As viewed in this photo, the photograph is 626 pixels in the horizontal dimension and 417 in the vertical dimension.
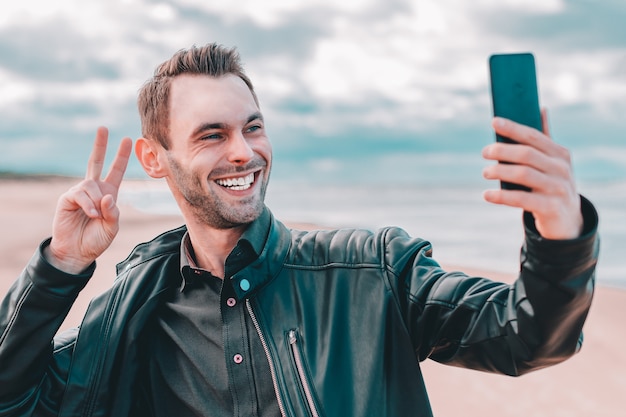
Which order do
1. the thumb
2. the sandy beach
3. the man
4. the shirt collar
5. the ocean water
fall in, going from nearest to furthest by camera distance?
the man → the shirt collar → the thumb → the sandy beach → the ocean water

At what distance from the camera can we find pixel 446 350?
2.09m

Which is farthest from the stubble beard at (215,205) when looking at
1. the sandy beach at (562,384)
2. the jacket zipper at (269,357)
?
the sandy beach at (562,384)

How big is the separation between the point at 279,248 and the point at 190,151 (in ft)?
1.91

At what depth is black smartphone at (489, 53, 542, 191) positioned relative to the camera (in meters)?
1.48

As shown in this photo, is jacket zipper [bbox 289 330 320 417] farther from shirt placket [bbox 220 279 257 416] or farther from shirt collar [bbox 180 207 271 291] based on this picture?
shirt collar [bbox 180 207 271 291]

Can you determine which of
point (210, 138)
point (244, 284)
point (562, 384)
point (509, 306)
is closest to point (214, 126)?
point (210, 138)

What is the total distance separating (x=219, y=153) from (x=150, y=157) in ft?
1.79

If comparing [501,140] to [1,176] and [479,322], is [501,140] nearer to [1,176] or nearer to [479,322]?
[479,322]

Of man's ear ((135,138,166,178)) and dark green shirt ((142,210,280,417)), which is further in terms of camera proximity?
man's ear ((135,138,166,178))

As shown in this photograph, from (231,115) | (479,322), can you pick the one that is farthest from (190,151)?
(479,322)

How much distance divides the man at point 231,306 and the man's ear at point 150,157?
11 millimetres

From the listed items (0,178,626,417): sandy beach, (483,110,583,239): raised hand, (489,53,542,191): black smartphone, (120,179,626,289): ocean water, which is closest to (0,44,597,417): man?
(483,110,583,239): raised hand

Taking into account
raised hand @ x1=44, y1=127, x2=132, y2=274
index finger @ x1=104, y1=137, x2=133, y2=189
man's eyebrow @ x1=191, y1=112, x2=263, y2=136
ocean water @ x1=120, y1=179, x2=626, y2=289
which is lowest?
ocean water @ x1=120, y1=179, x2=626, y2=289

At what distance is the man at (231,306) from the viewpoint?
1980mm
